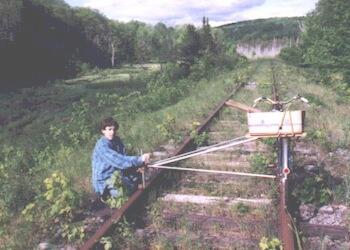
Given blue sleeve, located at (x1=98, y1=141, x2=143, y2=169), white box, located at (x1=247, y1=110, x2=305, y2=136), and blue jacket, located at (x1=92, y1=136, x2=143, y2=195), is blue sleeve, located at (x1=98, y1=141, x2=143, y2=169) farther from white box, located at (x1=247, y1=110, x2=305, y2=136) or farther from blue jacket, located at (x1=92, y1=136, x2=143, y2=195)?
white box, located at (x1=247, y1=110, x2=305, y2=136)

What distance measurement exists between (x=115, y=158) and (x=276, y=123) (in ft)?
6.22

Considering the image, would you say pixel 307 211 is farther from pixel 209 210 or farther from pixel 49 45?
pixel 49 45

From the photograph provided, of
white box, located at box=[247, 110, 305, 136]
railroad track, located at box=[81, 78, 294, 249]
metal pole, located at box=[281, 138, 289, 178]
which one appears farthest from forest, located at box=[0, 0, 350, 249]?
white box, located at box=[247, 110, 305, 136]

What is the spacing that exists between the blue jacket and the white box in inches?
56.2

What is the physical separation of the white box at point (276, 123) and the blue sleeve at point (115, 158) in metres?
1.42

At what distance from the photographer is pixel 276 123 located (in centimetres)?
476

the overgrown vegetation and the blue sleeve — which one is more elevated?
the blue sleeve

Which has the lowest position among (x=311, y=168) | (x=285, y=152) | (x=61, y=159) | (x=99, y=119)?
(x=99, y=119)

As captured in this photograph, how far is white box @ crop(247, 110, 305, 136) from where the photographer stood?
15.4 ft

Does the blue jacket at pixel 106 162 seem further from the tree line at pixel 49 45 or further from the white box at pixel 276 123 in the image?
the tree line at pixel 49 45

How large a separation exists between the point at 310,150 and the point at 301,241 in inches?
126

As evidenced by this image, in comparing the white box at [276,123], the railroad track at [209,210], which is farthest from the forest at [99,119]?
the white box at [276,123]

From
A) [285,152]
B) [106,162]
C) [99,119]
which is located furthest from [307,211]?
[99,119]

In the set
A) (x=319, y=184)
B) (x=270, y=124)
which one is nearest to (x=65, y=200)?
(x=270, y=124)
